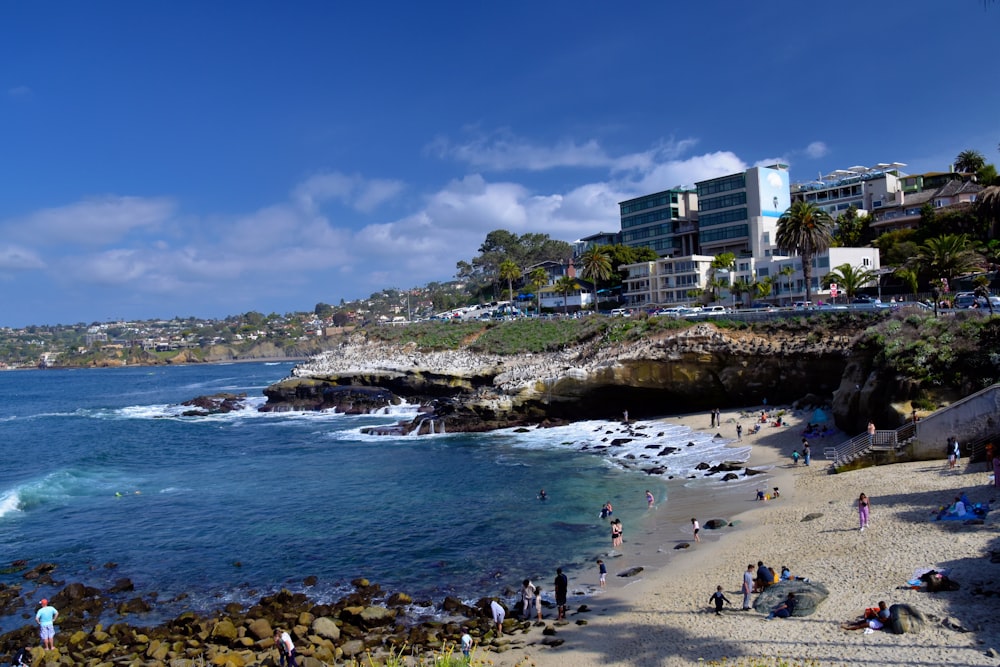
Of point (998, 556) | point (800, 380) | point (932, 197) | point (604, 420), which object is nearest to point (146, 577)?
point (998, 556)

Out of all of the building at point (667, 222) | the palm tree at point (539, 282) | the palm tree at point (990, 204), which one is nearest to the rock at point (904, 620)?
the palm tree at point (990, 204)

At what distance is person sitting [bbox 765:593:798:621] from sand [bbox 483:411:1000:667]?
29cm

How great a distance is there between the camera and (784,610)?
16.4 metres

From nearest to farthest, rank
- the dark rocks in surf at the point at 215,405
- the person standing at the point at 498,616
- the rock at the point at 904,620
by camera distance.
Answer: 1. the rock at the point at 904,620
2. the person standing at the point at 498,616
3. the dark rocks in surf at the point at 215,405

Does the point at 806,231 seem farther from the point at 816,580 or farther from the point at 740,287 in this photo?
the point at 816,580

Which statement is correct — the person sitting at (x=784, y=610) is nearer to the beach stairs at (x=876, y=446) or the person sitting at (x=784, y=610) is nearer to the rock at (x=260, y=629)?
the rock at (x=260, y=629)

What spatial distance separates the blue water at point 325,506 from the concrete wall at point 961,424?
8.34 m

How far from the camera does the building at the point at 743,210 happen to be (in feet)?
281

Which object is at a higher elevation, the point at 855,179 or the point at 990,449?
the point at 855,179

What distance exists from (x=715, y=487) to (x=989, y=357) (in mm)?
12034

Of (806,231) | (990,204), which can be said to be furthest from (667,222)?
(990,204)

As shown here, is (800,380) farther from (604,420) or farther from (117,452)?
(117,452)

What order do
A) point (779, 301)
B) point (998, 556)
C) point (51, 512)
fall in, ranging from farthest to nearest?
point (779, 301), point (51, 512), point (998, 556)

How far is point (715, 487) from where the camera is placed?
30.3 metres
